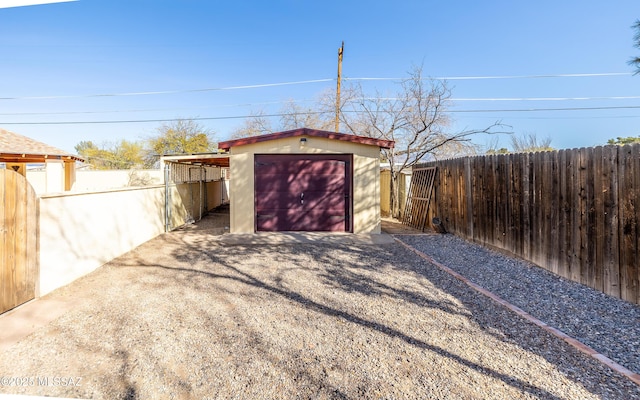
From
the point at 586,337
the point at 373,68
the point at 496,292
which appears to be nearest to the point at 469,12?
the point at 496,292

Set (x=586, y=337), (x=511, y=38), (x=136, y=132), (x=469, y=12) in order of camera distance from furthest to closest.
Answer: (x=136, y=132) → (x=511, y=38) → (x=469, y=12) → (x=586, y=337)

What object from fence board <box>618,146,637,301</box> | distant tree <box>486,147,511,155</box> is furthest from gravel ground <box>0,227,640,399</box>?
distant tree <box>486,147,511,155</box>

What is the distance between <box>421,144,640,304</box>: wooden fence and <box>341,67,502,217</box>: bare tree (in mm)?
5385

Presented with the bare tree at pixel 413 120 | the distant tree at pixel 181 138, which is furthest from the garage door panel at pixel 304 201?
the distant tree at pixel 181 138

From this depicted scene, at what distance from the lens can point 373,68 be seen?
17.5 meters

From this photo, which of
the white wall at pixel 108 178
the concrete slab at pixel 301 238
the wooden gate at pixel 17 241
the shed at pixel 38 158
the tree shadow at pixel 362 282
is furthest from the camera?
the white wall at pixel 108 178

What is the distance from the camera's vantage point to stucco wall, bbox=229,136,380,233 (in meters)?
8.14

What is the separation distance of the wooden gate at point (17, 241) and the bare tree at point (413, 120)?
10277 mm

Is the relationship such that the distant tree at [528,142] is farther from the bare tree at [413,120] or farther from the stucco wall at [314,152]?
the stucco wall at [314,152]

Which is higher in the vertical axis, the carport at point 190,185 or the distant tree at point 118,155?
the distant tree at point 118,155

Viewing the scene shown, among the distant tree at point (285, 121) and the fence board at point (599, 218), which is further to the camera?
the distant tree at point (285, 121)

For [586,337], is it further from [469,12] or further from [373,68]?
[373,68]

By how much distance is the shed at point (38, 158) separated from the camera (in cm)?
982

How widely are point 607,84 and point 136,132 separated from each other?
113ft
